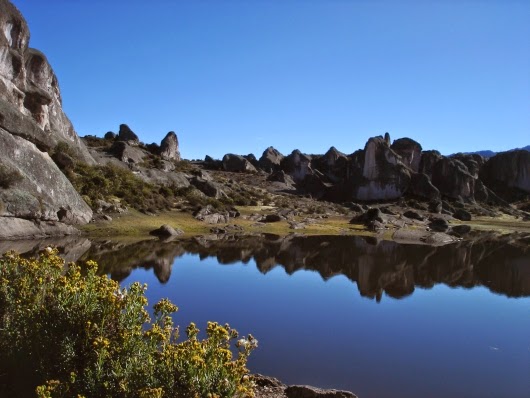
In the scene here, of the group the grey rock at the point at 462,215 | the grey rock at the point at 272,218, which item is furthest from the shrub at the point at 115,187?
the grey rock at the point at 462,215

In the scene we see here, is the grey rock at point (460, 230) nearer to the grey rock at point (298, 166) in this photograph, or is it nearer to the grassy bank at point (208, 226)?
the grassy bank at point (208, 226)

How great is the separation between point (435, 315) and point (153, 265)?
680 inches

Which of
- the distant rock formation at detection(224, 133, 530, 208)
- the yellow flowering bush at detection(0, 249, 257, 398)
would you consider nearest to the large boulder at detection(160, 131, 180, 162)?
the distant rock formation at detection(224, 133, 530, 208)

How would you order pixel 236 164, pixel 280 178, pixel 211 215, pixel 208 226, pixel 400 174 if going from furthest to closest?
pixel 236 164 → pixel 280 178 → pixel 400 174 → pixel 211 215 → pixel 208 226

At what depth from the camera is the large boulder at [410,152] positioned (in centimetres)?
10919

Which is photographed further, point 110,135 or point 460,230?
point 110,135

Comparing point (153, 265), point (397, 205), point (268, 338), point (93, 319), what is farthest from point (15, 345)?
point (397, 205)

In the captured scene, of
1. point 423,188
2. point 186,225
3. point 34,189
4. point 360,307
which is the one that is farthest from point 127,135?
point 360,307

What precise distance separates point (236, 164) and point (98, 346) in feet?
376

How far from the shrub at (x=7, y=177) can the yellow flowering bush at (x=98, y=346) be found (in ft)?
91.4

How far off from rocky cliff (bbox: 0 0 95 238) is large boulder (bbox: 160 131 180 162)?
1731 inches

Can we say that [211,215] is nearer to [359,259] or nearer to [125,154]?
[359,259]

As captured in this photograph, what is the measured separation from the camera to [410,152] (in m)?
109

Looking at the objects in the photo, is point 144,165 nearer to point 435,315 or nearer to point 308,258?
point 308,258
